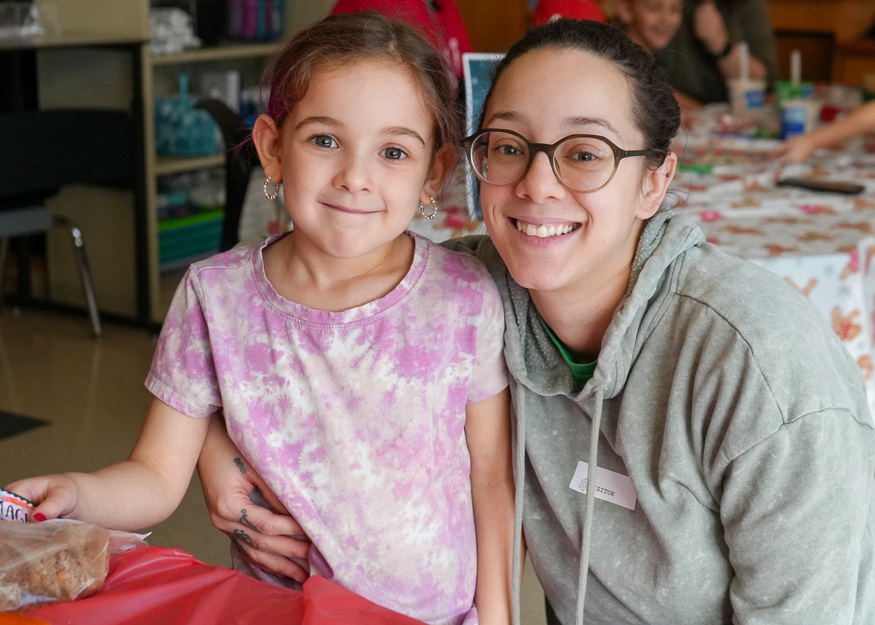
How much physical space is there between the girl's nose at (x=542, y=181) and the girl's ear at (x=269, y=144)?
32 cm

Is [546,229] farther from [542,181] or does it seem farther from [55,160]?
[55,160]

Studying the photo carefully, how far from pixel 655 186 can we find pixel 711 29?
3333 mm

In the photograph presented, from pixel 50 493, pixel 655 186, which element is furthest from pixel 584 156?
pixel 50 493

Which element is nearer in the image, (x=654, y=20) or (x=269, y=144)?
(x=269, y=144)

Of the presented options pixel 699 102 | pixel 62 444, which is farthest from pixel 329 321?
pixel 699 102

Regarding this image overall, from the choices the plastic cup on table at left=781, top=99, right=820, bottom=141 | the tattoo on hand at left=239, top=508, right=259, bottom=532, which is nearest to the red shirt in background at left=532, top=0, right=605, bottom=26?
the plastic cup on table at left=781, top=99, right=820, bottom=141

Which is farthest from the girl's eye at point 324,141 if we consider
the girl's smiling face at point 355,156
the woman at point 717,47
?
the woman at point 717,47

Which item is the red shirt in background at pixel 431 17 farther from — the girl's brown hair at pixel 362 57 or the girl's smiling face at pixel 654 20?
the girl's smiling face at pixel 654 20

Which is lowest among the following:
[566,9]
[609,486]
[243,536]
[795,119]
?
[243,536]

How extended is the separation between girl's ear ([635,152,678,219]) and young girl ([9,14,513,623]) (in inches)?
8.2

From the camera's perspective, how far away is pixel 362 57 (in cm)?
107

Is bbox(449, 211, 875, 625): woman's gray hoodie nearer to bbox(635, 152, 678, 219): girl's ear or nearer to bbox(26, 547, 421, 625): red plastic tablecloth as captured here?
bbox(635, 152, 678, 219): girl's ear

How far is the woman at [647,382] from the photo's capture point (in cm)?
96

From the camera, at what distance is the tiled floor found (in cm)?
239
